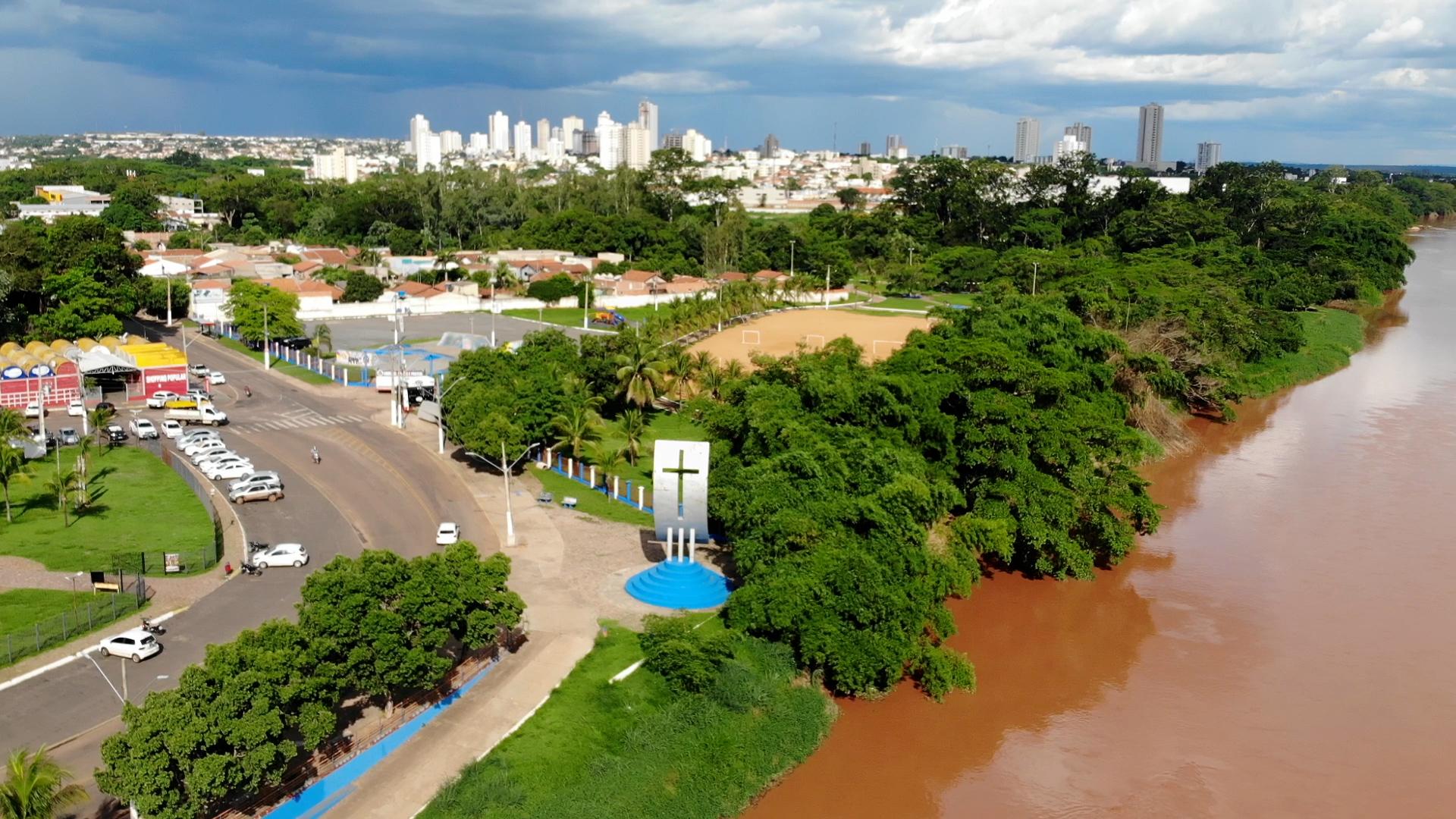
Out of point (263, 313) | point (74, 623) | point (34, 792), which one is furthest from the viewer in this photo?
point (263, 313)

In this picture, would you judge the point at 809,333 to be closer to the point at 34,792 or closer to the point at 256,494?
the point at 256,494

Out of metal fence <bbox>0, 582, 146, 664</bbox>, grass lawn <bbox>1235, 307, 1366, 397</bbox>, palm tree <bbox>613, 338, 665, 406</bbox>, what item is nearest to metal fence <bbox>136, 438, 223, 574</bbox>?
metal fence <bbox>0, 582, 146, 664</bbox>

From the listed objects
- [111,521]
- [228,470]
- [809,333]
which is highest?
[809,333]

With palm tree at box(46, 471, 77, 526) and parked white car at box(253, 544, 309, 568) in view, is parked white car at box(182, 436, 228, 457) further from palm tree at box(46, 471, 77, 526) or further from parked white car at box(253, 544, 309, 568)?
parked white car at box(253, 544, 309, 568)

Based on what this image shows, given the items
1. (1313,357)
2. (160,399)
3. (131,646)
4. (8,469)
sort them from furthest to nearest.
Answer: (1313,357) < (160,399) < (8,469) < (131,646)

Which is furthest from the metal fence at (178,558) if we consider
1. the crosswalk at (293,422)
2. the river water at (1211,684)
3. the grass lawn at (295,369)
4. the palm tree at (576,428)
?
the grass lawn at (295,369)

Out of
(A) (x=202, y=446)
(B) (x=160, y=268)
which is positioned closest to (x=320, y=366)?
(A) (x=202, y=446)

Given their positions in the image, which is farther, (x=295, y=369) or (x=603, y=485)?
(x=295, y=369)
